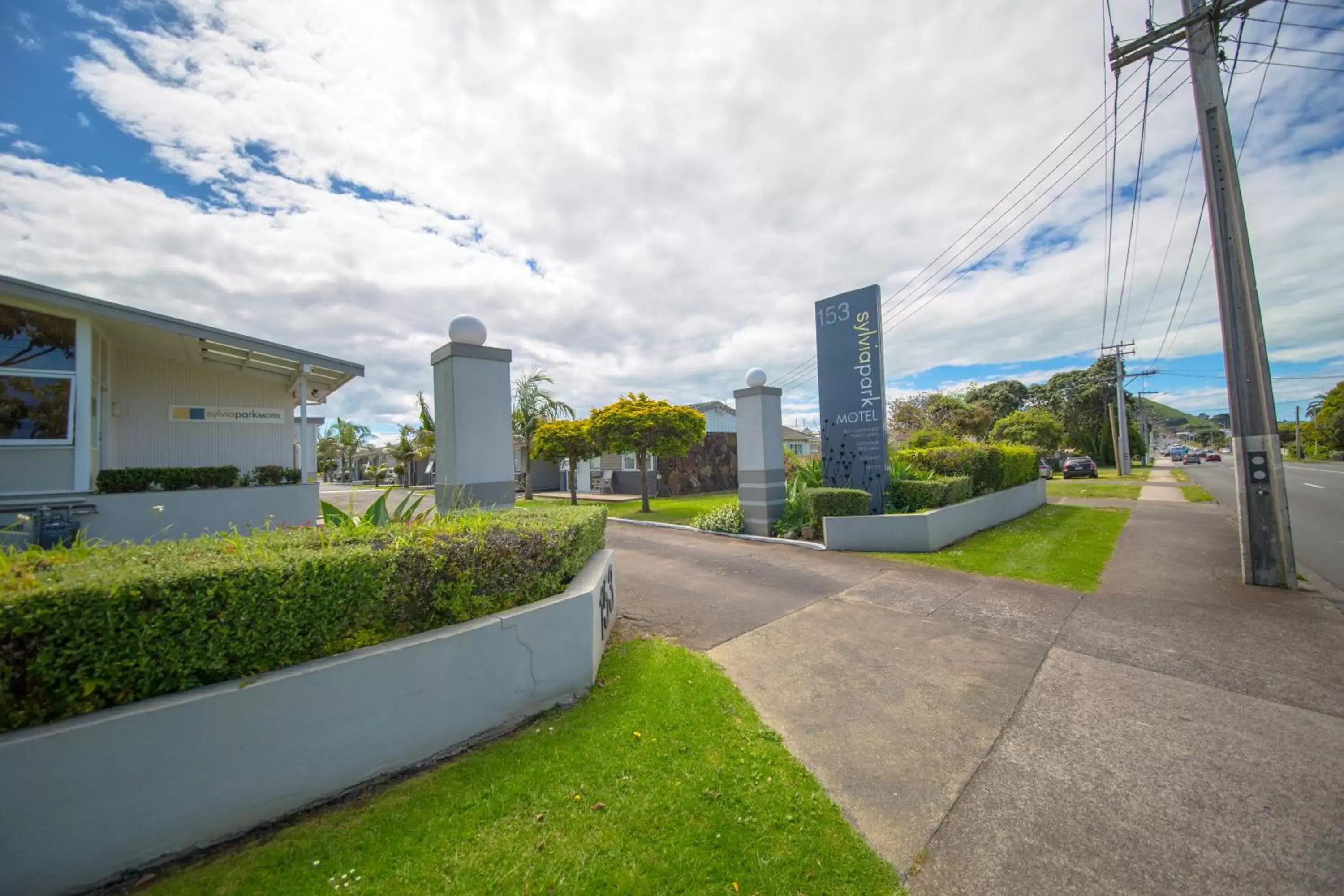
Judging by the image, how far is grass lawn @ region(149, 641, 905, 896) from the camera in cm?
213

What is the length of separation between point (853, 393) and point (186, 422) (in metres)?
14.8

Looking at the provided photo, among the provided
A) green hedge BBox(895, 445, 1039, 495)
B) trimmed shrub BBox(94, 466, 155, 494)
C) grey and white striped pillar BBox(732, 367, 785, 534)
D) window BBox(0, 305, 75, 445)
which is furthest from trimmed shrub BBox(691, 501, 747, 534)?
window BBox(0, 305, 75, 445)

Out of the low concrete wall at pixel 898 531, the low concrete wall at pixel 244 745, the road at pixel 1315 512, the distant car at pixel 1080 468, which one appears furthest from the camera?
the distant car at pixel 1080 468

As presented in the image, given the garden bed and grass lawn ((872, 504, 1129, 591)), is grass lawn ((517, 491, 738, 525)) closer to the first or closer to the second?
grass lawn ((872, 504, 1129, 591))

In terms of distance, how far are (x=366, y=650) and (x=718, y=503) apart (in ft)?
46.4

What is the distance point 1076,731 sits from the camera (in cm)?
322

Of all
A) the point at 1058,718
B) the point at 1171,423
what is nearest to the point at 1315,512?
the point at 1058,718

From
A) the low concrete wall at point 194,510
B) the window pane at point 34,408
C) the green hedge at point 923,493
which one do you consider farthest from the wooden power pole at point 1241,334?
the window pane at point 34,408

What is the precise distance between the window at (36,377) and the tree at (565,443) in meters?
11.3

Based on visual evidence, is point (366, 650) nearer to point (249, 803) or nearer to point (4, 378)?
point (249, 803)

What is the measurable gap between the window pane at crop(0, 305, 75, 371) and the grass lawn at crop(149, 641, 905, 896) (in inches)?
413

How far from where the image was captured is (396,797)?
2652 mm

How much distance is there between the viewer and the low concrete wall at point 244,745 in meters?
2.04

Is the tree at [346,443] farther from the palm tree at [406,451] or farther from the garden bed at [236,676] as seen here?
the garden bed at [236,676]
